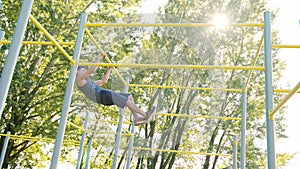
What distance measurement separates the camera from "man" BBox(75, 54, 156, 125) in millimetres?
3520

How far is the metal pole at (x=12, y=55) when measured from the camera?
198 cm

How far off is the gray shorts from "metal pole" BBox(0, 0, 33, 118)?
1.53 meters

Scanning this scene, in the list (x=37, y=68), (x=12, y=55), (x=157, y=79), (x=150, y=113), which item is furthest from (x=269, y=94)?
(x=37, y=68)

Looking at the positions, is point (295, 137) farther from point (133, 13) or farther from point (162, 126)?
point (162, 126)

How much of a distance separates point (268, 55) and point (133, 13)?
24.7 feet

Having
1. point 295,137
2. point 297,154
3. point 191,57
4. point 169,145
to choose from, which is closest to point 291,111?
point 295,137

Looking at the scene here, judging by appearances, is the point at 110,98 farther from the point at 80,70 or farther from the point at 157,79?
the point at 157,79

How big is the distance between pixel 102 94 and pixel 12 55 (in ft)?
5.41

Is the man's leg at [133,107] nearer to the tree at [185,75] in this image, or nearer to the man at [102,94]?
the man at [102,94]

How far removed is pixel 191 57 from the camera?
3.88 m

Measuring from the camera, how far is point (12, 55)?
203 centimetres

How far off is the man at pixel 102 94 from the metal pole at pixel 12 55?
1352 mm

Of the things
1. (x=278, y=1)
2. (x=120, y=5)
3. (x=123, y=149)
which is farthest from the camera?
(x=278, y=1)

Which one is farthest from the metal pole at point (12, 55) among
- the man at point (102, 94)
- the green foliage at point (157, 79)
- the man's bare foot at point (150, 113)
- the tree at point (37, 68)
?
the tree at point (37, 68)
